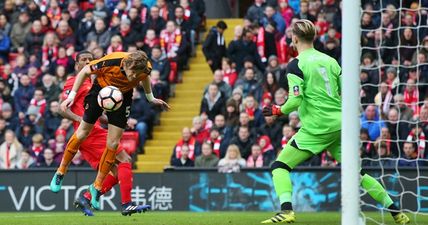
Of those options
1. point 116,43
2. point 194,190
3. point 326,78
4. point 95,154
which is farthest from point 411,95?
point 116,43

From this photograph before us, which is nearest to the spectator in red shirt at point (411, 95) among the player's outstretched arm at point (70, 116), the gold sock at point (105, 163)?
the player's outstretched arm at point (70, 116)

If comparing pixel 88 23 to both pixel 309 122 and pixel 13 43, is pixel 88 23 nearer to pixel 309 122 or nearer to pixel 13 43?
pixel 13 43

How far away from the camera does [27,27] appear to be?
2623cm

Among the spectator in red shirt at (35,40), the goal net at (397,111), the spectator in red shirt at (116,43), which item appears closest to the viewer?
the goal net at (397,111)

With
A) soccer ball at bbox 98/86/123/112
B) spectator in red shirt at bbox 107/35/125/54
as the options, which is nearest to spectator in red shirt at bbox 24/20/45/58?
spectator in red shirt at bbox 107/35/125/54

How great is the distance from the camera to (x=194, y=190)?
2028 centimetres

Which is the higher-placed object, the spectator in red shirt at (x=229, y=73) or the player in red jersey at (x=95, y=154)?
the spectator in red shirt at (x=229, y=73)

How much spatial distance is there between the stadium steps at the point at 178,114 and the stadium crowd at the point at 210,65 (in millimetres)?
253

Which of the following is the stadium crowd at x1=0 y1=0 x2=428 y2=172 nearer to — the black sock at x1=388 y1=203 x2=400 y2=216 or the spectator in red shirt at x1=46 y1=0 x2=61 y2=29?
the spectator in red shirt at x1=46 y1=0 x2=61 y2=29

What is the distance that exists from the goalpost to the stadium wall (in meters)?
8.62

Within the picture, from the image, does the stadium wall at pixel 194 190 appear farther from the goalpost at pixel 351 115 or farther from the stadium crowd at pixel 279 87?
the goalpost at pixel 351 115

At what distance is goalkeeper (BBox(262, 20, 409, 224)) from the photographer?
12.0 m

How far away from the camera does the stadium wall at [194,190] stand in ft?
64.2

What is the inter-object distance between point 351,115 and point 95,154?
565cm
